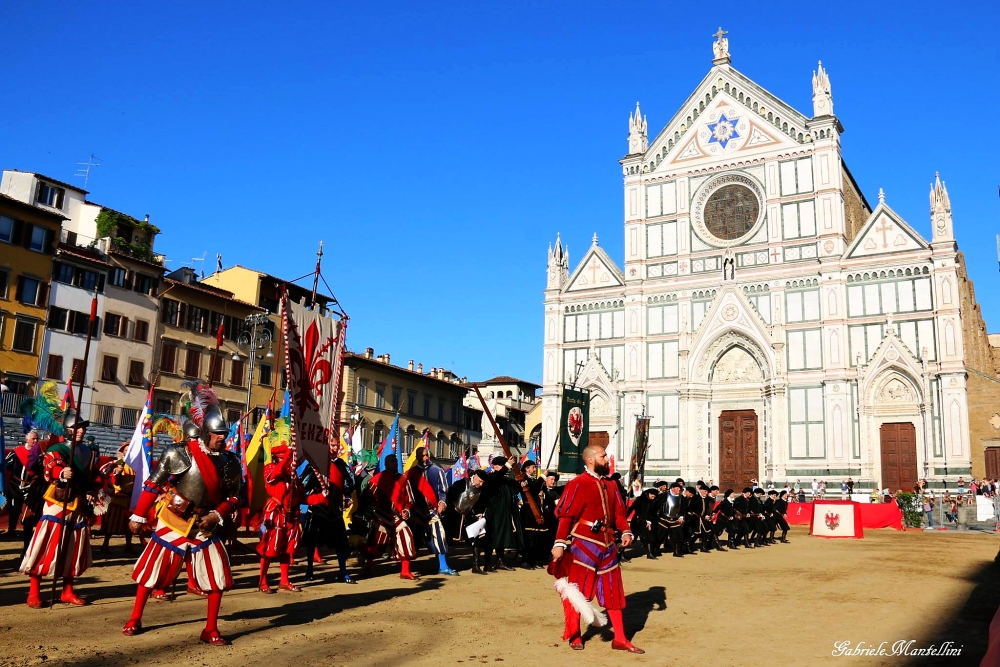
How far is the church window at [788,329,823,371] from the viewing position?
115 feet

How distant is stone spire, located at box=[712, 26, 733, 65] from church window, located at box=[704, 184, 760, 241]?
673 centimetres

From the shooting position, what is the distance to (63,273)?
34.6 m

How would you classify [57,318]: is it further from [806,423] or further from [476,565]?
[806,423]

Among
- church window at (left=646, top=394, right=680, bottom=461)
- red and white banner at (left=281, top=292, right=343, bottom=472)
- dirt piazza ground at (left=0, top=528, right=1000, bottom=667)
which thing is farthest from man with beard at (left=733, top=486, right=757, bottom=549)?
church window at (left=646, top=394, right=680, bottom=461)

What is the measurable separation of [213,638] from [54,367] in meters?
31.3

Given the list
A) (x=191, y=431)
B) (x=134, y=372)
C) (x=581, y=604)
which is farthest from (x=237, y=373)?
(x=581, y=604)

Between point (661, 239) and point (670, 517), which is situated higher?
point (661, 239)

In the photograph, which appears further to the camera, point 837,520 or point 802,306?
point 802,306

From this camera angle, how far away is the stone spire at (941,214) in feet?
109

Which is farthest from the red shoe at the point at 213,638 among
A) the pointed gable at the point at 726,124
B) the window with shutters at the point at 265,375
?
the window with shutters at the point at 265,375

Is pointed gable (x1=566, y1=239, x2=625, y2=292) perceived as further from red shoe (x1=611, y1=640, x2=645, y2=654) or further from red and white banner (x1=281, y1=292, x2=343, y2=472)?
red shoe (x1=611, y1=640, x2=645, y2=654)

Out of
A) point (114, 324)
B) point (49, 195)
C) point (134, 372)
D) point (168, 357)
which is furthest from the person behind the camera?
point (49, 195)

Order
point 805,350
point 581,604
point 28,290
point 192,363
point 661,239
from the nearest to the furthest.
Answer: point 581,604 → point 28,290 → point 805,350 → point 192,363 → point 661,239

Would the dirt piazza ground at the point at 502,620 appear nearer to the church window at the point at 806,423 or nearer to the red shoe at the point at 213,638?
the red shoe at the point at 213,638
